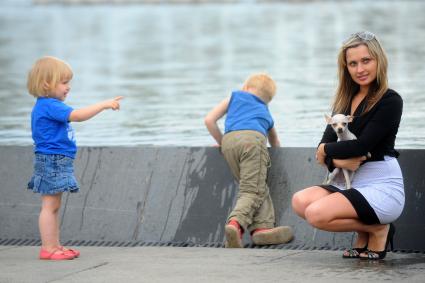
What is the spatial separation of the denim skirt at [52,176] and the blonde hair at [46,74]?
41 centimetres

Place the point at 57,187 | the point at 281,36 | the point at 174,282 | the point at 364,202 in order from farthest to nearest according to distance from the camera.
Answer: the point at 281,36 < the point at 57,187 < the point at 364,202 < the point at 174,282

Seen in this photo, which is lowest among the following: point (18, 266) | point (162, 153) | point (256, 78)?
point (18, 266)

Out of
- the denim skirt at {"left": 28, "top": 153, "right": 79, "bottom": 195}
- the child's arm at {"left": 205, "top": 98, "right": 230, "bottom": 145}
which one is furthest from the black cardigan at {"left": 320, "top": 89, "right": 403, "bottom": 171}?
the child's arm at {"left": 205, "top": 98, "right": 230, "bottom": 145}

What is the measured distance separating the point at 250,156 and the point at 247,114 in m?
0.43

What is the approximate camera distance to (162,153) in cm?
924

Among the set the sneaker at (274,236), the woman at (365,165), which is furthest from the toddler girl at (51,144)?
the woman at (365,165)

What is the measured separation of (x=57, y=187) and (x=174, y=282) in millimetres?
1475

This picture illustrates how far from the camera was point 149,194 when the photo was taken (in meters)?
9.11

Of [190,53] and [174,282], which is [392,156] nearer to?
[174,282]

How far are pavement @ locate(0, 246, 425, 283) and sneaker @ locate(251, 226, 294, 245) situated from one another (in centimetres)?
54

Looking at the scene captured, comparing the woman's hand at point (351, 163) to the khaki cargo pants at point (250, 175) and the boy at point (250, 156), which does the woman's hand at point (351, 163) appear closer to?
the boy at point (250, 156)

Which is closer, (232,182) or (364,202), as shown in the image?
(364,202)

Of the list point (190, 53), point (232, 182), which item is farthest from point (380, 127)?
point (190, 53)

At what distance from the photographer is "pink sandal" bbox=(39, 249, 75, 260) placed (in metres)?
7.81
